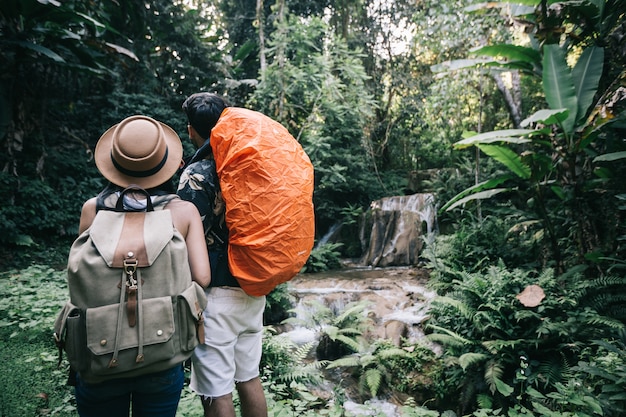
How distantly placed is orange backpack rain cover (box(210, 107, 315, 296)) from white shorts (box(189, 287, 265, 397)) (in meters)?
0.11

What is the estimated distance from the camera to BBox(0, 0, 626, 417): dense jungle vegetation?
3938 millimetres

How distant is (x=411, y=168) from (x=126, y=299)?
16069mm

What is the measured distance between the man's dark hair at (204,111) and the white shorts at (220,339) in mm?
882

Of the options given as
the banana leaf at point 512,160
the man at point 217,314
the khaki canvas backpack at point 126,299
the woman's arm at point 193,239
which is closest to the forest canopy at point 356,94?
the banana leaf at point 512,160

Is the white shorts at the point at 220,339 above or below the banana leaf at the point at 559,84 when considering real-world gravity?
below

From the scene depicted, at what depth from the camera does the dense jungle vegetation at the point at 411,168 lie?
155 inches

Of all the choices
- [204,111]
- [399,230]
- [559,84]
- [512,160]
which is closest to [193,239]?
[204,111]

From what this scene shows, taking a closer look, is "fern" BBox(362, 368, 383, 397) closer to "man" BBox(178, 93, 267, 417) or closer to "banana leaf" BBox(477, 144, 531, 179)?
"man" BBox(178, 93, 267, 417)

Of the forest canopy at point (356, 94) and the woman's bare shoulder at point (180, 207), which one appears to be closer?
the woman's bare shoulder at point (180, 207)

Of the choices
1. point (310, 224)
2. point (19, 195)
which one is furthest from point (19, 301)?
point (19, 195)

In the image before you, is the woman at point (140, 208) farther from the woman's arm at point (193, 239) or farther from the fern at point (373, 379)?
the fern at point (373, 379)

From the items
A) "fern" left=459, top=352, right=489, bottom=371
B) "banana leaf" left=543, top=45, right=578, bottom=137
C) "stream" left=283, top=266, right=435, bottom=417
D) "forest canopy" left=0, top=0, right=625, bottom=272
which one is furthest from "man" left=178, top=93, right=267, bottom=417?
"banana leaf" left=543, top=45, right=578, bottom=137

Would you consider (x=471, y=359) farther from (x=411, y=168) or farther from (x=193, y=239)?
(x=411, y=168)

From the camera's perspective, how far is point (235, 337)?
74.2 inches
